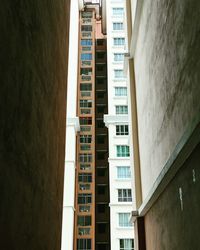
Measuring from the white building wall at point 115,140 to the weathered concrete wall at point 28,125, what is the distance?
21.9 metres

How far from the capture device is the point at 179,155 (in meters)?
4.98

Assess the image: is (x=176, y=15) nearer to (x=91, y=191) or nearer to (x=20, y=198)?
(x=20, y=198)

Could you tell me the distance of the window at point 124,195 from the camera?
32062 millimetres

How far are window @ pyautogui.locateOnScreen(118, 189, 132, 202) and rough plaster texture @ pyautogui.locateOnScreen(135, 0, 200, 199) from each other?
23.0 m

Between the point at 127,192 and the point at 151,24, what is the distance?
84.6 feet

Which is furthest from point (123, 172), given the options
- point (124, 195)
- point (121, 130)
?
point (121, 130)

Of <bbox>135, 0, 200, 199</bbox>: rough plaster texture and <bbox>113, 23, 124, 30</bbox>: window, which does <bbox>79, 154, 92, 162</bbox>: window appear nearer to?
<bbox>113, 23, 124, 30</bbox>: window

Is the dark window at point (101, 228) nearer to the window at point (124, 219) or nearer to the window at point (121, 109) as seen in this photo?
the window at point (124, 219)

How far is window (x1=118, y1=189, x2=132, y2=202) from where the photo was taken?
1262 inches

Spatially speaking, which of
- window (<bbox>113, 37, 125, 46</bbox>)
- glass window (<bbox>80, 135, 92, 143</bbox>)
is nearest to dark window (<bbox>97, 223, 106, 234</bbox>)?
glass window (<bbox>80, 135, 92, 143</bbox>)

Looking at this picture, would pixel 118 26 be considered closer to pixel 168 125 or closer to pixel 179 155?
pixel 168 125

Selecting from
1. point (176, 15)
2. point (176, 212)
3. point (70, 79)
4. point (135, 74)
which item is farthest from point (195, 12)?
point (70, 79)

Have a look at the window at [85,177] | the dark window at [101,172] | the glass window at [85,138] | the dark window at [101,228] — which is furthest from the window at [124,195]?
the glass window at [85,138]

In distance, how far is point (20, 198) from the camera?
399 cm
